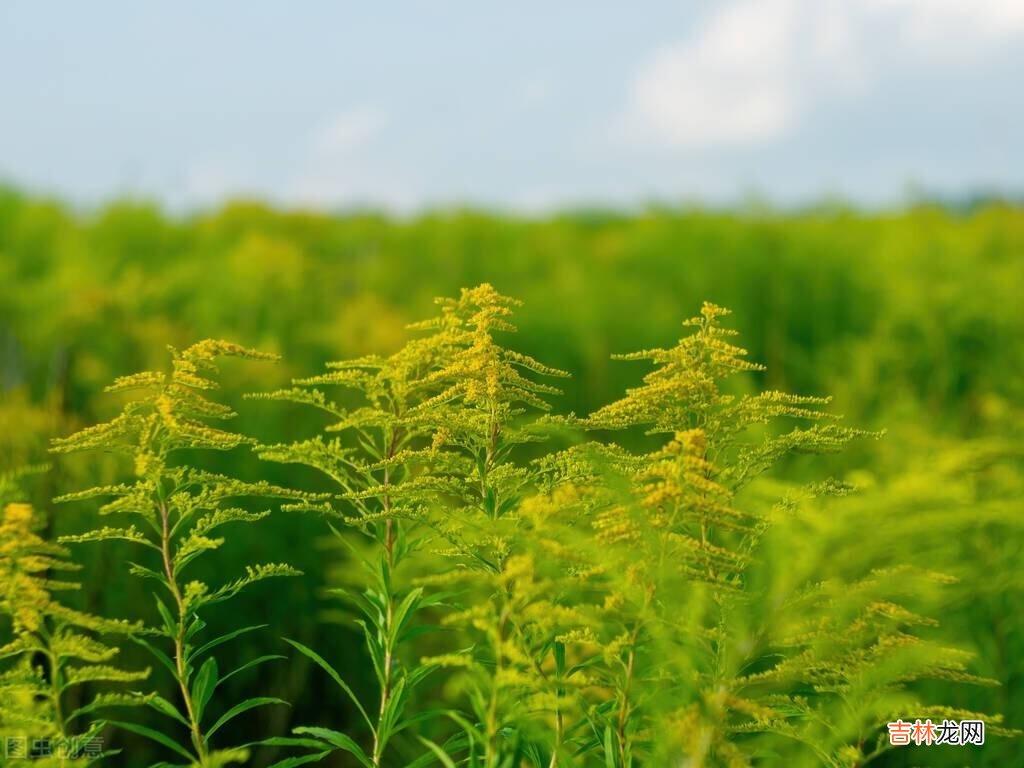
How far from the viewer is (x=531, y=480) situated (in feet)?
7.22

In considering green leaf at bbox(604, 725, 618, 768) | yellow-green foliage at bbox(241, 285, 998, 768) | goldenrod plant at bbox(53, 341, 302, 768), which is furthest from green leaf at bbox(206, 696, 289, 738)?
green leaf at bbox(604, 725, 618, 768)

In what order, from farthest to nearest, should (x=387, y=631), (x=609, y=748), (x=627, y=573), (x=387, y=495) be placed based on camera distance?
(x=387, y=631), (x=387, y=495), (x=609, y=748), (x=627, y=573)

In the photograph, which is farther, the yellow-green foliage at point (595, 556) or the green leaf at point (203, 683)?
the green leaf at point (203, 683)

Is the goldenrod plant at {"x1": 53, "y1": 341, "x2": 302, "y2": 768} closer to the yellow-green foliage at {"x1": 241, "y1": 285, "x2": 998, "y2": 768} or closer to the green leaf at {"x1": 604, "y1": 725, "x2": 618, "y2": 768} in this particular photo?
the yellow-green foliage at {"x1": 241, "y1": 285, "x2": 998, "y2": 768}

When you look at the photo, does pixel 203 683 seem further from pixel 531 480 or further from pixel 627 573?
pixel 627 573

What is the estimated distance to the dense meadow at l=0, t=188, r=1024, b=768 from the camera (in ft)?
5.78

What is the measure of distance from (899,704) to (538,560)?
0.78m

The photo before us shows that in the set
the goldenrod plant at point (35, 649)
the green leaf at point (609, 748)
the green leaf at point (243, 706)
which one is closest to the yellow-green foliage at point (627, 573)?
the green leaf at point (609, 748)

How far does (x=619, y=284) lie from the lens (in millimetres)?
9602

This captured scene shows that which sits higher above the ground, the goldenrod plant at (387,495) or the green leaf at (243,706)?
the goldenrod plant at (387,495)

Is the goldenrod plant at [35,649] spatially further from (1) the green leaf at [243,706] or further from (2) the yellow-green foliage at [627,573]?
(2) the yellow-green foliage at [627,573]

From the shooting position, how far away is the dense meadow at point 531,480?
176 cm

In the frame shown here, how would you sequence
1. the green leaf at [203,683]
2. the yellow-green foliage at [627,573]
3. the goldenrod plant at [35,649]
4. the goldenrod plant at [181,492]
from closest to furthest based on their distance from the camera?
the yellow-green foliage at [627,573], the goldenrod plant at [35,649], the goldenrod plant at [181,492], the green leaf at [203,683]

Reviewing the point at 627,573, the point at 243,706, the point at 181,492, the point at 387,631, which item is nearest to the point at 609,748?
the point at 627,573
